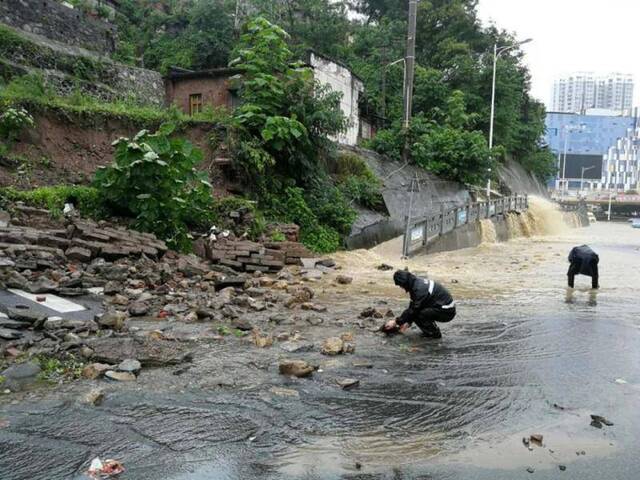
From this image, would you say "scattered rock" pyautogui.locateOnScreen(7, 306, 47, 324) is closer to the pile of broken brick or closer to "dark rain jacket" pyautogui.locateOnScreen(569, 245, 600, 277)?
the pile of broken brick

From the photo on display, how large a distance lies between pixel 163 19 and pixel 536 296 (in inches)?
1409

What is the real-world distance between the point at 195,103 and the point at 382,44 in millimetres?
20413

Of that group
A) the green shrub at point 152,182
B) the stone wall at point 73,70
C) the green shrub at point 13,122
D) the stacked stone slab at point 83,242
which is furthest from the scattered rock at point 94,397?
the stone wall at point 73,70

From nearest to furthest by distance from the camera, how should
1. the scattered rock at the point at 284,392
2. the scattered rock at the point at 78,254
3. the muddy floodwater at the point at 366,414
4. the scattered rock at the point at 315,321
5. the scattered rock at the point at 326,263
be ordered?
1. the muddy floodwater at the point at 366,414
2. the scattered rock at the point at 284,392
3. the scattered rock at the point at 315,321
4. the scattered rock at the point at 78,254
5. the scattered rock at the point at 326,263

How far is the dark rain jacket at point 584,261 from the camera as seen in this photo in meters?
12.6

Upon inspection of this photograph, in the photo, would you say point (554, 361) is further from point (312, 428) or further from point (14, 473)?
point (14, 473)

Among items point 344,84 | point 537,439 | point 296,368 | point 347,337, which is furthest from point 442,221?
point 537,439

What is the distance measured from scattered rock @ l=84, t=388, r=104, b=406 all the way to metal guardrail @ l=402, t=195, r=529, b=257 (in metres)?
13.7

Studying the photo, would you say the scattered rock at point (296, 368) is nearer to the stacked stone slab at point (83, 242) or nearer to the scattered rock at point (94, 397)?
the scattered rock at point (94, 397)

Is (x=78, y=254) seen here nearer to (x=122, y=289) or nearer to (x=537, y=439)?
(x=122, y=289)

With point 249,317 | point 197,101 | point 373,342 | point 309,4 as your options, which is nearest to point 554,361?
point 373,342

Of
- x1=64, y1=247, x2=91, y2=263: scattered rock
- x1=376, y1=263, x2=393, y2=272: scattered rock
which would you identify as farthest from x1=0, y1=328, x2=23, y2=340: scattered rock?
x1=376, y1=263, x2=393, y2=272: scattered rock

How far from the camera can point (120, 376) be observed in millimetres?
5668

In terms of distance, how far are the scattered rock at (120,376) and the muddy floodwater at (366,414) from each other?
0.12m
